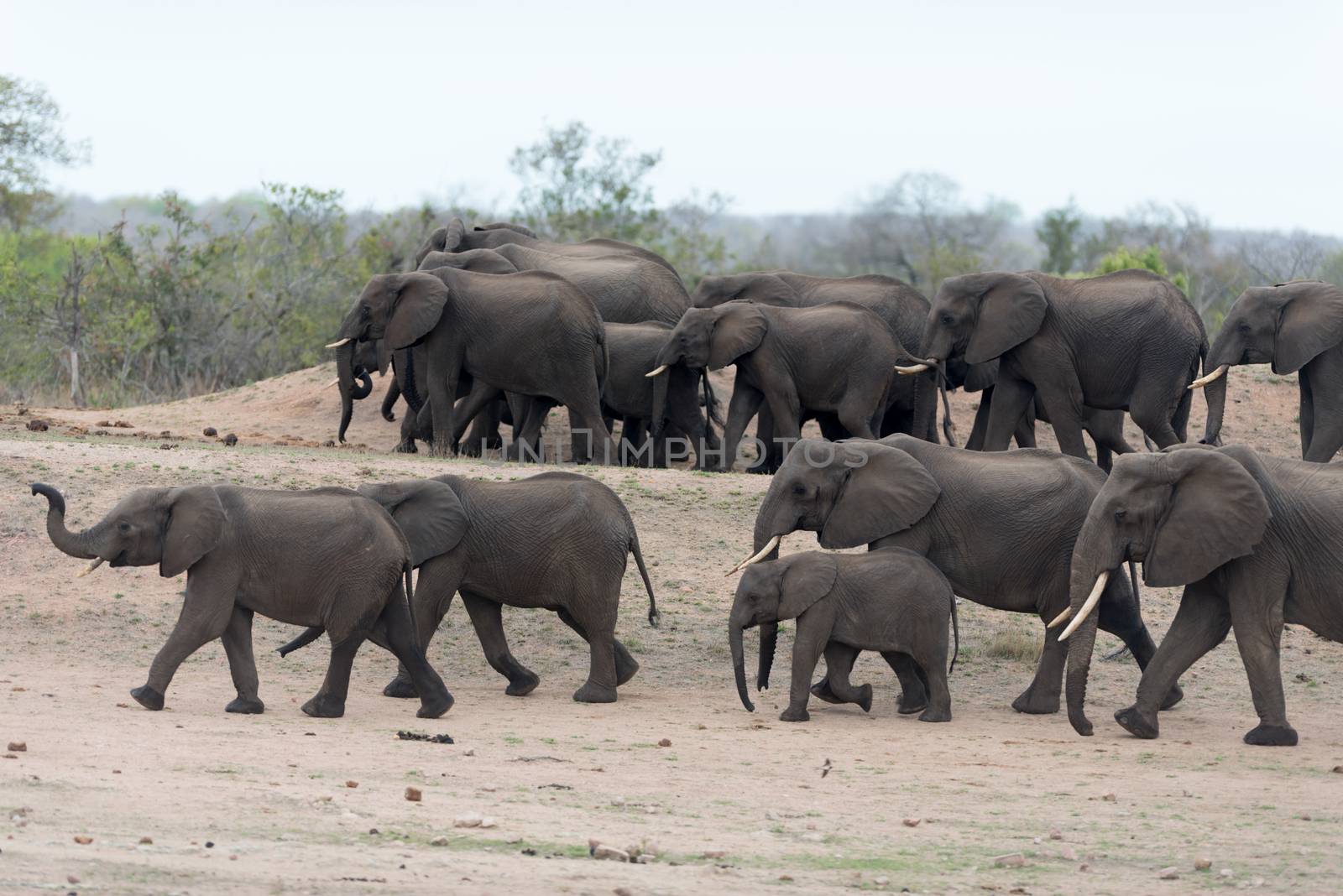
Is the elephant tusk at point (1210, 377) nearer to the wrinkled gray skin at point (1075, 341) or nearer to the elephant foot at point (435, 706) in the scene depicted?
the wrinkled gray skin at point (1075, 341)

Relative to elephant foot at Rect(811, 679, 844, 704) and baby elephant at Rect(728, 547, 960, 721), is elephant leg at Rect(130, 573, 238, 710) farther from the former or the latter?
elephant foot at Rect(811, 679, 844, 704)

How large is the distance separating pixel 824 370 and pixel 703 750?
→ 775cm

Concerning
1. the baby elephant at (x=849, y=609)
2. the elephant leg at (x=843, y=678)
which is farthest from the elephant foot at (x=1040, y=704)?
the elephant leg at (x=843, y=678)

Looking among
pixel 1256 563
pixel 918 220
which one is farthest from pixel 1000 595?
pixel 918 220

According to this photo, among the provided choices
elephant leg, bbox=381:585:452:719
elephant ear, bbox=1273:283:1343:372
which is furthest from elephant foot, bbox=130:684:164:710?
elephant ear, bbox=1273:283:1343:372

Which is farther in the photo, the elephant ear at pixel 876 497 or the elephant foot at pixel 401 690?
the elephant ear at pixel 876 497

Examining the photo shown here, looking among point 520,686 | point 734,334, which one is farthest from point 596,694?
point 734,334

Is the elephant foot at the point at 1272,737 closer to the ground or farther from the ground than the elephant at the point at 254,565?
closer to the ground

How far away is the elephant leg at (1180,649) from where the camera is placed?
35.0ft

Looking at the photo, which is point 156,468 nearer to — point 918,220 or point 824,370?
point 824,370

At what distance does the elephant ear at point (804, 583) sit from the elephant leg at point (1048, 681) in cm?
144

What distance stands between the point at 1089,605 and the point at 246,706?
14.4ft

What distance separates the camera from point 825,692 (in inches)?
448

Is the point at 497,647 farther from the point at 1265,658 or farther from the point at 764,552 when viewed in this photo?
the point at 1265,658
